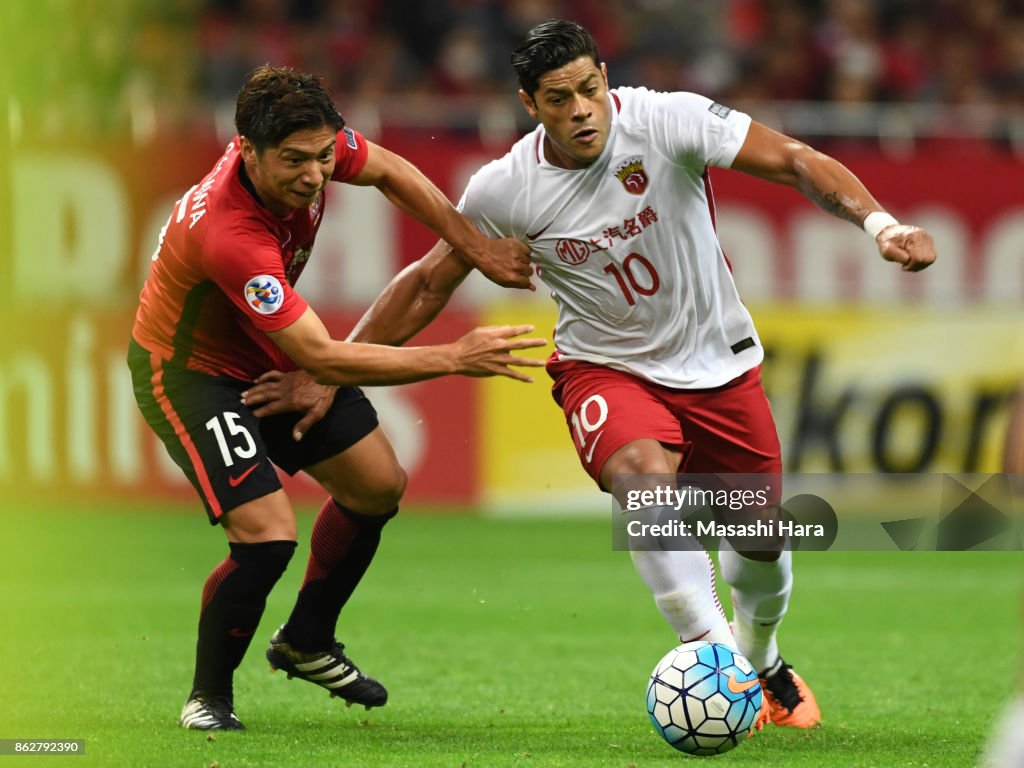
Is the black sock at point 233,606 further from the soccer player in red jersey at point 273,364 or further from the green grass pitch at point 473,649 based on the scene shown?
the green grass pitch at point 473,649

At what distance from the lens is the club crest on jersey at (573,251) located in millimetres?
5957

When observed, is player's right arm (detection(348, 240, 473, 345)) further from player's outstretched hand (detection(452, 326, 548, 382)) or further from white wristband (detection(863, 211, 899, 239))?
white wristband (detection(863, 211, 899, 239))

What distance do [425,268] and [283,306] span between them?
90cm

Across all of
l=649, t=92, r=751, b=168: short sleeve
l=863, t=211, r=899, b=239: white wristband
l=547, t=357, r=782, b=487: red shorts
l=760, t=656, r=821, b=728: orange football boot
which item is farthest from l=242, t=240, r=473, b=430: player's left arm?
l=760, t=656, r=821, b=728: orange football boot

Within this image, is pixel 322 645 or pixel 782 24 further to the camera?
pixel 782 24

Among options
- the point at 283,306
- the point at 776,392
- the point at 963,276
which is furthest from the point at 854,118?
the point at 283,306

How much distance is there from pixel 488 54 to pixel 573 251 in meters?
9.09

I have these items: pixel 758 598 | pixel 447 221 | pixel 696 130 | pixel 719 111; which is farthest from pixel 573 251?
pixel 758 598

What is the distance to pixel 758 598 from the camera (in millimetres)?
6168

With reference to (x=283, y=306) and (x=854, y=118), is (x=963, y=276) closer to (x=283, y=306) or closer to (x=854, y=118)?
(x=854, y=118)

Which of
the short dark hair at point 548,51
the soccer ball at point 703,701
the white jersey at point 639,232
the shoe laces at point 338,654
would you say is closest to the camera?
the soccer ball at point 703,701

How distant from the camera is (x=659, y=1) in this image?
15430 millimetres

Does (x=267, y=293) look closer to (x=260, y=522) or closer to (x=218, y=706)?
(x=260, y=522)
